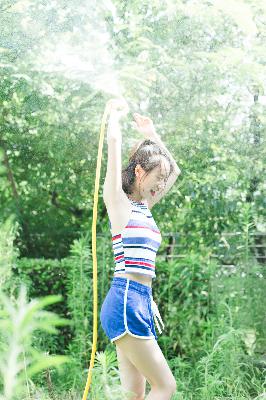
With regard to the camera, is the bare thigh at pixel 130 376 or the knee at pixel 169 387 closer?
the knee at pixel 169 387

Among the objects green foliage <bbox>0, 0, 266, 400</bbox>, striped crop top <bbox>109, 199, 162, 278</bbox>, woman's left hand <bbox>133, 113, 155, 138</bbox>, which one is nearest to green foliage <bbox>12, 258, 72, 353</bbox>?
green foliage <bbox>0, 0, 266, 400</bbox>

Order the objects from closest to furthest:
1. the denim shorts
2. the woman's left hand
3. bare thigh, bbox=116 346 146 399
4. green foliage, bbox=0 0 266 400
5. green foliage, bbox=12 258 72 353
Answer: the denim shorts
bare thigh, bbox=116 346 146 399
the woman's left hand
green foliage, bbox=0 0 266 400
green foliage, bbox=12 258 72 353

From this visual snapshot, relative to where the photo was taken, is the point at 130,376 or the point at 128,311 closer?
the point at 128,311

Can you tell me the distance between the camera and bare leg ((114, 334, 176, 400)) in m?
1.94

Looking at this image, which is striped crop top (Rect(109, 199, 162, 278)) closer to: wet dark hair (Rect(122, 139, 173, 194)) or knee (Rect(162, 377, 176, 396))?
wet dark hair (Rect(122, 139, 173, 194))

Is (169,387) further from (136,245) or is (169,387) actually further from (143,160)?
(143,160)

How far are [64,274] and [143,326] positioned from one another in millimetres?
2009

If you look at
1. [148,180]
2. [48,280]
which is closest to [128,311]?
[148,180]

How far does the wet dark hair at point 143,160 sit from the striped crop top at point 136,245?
0.13 metres

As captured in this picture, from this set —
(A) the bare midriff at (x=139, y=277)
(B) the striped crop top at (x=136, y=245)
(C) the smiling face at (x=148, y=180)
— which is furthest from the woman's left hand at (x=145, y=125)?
(A) the bare midriff at (x=139, y=277)

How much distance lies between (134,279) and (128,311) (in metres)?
0.11

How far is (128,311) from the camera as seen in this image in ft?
6.34

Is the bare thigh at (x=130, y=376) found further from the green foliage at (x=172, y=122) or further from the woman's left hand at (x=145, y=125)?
the green foliage at (x=172, y=122)

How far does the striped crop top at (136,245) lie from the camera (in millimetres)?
1987
